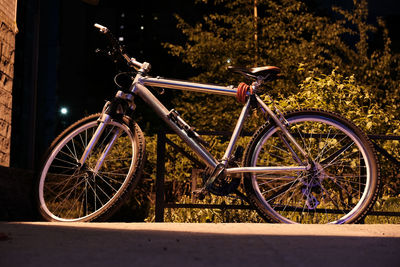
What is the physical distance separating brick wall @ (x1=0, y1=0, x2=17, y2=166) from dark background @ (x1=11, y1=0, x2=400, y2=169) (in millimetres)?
595

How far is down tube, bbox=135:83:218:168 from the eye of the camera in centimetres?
341

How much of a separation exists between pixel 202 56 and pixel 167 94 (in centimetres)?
555

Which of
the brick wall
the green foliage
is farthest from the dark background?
the green foliage

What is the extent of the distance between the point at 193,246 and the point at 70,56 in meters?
8.77

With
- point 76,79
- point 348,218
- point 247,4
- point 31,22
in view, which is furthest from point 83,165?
point 247,4

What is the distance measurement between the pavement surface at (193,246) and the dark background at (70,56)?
11.4ft

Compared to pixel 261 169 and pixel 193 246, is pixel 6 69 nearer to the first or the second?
pixel 261 169

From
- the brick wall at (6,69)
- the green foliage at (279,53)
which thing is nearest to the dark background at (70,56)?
the brick wall at (6,69)

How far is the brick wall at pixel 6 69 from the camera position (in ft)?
15.4

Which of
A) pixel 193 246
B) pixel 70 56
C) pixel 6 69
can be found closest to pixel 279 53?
pixel 70 56

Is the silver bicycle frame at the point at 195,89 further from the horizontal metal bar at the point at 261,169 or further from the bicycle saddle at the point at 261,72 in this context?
the bicycle saddle at the point at 261,72

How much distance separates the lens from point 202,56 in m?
10.7

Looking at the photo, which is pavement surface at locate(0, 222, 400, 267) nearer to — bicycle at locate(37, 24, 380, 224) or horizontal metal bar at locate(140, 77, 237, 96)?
bicycle at locate(37, 24, 380, 224)

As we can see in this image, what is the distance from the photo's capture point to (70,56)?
10.1m
